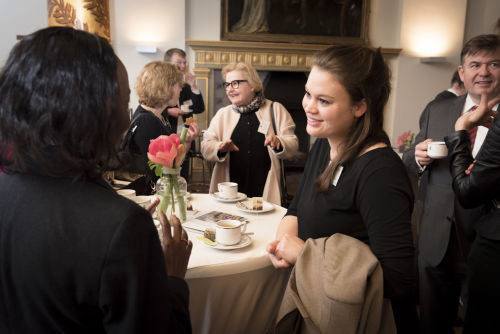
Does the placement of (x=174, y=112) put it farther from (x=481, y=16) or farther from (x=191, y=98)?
(x=481, y=16)

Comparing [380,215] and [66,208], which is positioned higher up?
[66,208]

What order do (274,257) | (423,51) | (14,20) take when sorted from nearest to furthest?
1. (274,257)
2. (14,20)
3. (423,51)

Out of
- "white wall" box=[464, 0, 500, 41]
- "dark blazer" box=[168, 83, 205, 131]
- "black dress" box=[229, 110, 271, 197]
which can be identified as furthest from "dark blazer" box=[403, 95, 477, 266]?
"white wall" box=[464, 0, 500, 41]

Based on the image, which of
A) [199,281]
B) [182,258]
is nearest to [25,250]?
[182,258]

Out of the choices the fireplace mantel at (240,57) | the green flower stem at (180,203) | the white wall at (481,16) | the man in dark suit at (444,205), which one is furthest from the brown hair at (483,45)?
the white wall at (481,16)

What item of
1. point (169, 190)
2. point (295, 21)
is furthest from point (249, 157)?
point (295, 21)

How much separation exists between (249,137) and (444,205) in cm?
161

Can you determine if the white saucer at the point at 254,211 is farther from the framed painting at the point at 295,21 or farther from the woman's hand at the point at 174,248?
the framed painting at the point at 295,21

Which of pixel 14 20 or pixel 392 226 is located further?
pixel 14 20

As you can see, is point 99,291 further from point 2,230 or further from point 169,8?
point 169,8

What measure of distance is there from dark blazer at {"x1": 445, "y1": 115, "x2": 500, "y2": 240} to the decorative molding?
5.13 meters

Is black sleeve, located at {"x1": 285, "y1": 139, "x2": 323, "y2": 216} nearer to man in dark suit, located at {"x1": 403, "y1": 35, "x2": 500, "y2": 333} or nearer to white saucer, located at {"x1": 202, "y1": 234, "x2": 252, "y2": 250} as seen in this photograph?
white saucer, located at {"x1": 202, "y1": 234, "x2": 252, "y2": 250}

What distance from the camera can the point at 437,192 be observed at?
2117 millimetres

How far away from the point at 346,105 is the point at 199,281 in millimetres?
841
